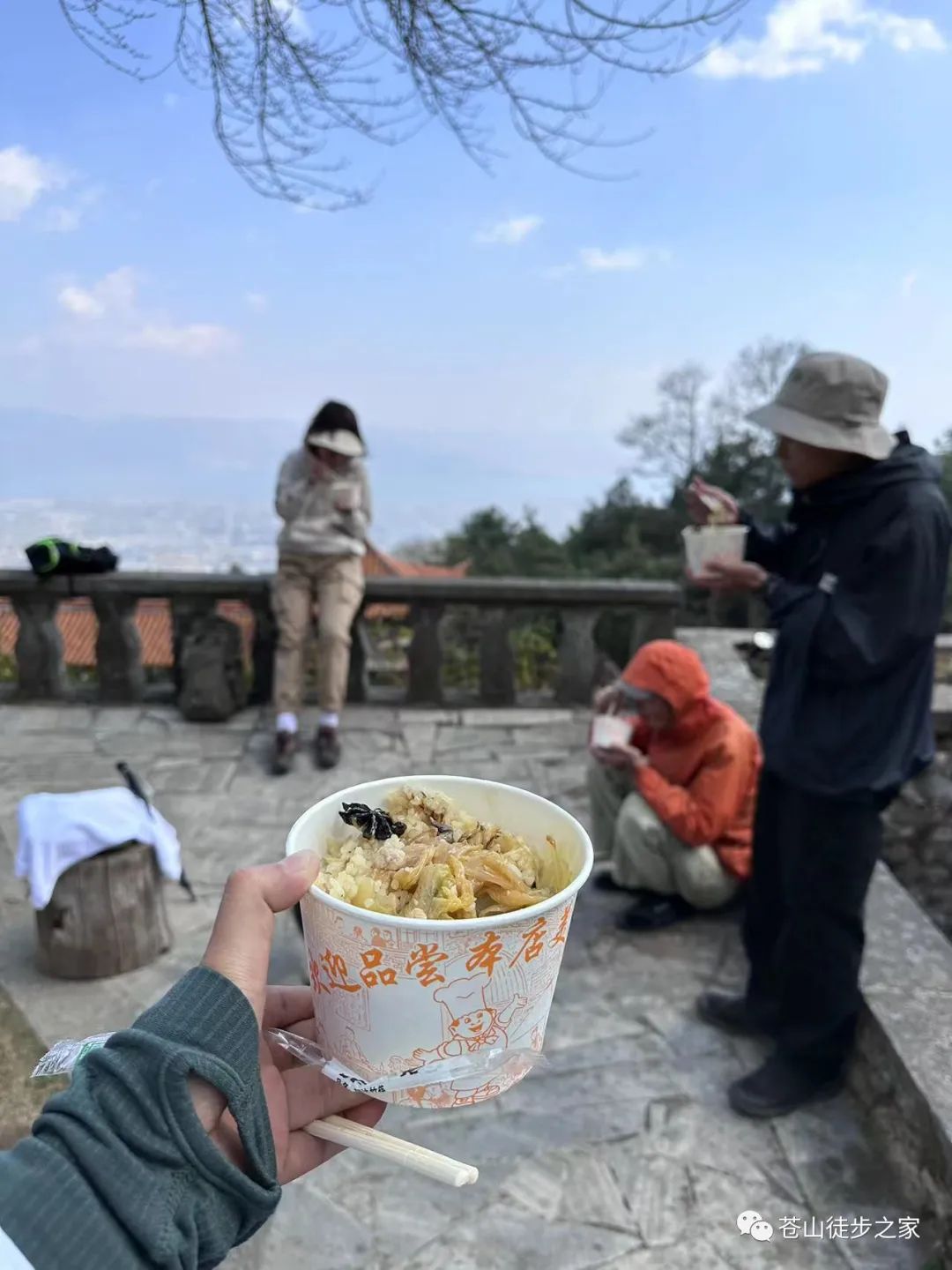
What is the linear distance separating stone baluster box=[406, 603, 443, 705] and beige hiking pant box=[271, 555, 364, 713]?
0.72m

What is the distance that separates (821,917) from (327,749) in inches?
136

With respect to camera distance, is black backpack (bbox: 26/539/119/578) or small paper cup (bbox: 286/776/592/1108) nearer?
small paper cup (bbox: 286/776/592/1108)

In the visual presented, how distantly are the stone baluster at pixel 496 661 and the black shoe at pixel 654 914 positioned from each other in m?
2.89

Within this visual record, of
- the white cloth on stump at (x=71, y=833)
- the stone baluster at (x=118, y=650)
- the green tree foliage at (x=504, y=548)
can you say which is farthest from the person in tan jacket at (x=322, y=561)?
the green tree foliage at (x=504, y=548)

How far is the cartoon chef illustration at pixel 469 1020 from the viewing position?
1164 mm

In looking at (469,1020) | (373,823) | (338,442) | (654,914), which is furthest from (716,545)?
(338,442)

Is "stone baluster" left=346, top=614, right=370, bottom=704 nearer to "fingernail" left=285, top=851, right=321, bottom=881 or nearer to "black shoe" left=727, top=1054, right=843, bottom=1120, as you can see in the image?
"black shoe" left=727, top=1054, right=843, bottom=1120

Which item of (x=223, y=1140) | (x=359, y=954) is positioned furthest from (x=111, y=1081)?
(x=359, y=954)

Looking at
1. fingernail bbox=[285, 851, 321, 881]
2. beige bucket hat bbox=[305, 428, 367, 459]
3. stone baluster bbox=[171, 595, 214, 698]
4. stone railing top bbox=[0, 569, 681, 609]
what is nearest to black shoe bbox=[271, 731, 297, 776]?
stone railing top bbox=[0, 569, 681, 609]

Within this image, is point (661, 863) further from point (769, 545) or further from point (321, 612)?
point (321, 612)

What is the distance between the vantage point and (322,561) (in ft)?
19.3

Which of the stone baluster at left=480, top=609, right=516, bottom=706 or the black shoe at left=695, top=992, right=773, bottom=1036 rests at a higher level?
the stone baluster at left=480, top=609, right=516, bottom=706

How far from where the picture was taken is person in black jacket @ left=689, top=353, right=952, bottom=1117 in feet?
8.33

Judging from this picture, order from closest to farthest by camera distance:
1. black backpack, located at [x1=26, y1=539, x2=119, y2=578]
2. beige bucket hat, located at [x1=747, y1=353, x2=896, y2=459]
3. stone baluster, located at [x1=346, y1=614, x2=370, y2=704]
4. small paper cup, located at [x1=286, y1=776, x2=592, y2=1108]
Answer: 1. small paper cup, located at [x1=286, y1=776, x2=592, y2=1108]
2. beige bucket hat, located at [x1=747, y1=353, x2=896, y2=459]
3. black backpack, located at [x1=26, y1=539, x2=119, y2=578]
4. stone baluster, located at [x1=346, y1=614, x2=370, y2=704]
